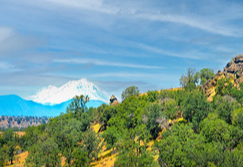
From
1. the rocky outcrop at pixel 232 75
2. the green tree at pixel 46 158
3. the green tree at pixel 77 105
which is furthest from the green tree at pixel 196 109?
the green tree at pixel 77 105

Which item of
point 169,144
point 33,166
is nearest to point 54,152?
point 33,166

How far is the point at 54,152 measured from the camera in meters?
97.9

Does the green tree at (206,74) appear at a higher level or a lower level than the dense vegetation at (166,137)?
higher

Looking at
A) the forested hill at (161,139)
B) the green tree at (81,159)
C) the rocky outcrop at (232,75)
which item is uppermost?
the rocky outcrop at (232,75)

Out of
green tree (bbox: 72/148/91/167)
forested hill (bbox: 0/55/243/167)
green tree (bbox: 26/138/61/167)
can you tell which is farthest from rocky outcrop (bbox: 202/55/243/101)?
green tree (bbox: 26/138/61/167)

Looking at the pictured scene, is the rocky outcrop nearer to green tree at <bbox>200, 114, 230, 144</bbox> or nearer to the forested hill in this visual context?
the forested hill

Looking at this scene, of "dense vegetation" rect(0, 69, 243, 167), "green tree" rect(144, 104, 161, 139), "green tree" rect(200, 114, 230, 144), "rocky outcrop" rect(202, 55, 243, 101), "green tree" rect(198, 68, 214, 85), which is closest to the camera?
"dense vegetation" rect(0, 69, 243, 167)

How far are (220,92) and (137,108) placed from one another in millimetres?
51838

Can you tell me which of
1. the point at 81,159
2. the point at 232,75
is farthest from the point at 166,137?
the point at 232,75

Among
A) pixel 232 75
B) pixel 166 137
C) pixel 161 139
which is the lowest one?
pixel 161 139

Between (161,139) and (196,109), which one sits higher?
(196,109)

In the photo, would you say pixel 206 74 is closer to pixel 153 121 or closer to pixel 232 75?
pixel 232 75

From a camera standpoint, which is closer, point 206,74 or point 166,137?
point 166,137

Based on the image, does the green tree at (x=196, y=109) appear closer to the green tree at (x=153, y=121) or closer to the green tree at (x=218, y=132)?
the green tree at (x=153, y=121)
